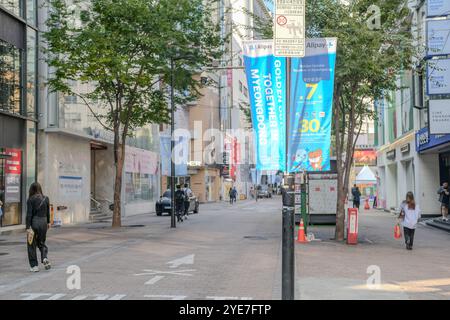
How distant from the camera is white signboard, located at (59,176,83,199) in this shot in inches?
1031

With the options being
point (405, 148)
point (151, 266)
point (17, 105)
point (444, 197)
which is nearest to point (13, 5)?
point (17, 105)

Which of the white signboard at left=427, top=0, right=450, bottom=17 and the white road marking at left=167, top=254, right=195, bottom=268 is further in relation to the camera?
the white signboard at left=427, top=0, right=450, bottom=17

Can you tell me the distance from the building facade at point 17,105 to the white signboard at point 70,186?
230 centimetres

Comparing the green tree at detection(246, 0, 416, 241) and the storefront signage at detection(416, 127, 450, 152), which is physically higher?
the green tree at detection(246, 0, 416, 241)

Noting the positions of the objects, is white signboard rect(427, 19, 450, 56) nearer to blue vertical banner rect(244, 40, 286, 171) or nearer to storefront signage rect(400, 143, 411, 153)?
storefront signage rect(400, 143, 411, 153)

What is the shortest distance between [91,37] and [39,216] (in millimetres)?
10509

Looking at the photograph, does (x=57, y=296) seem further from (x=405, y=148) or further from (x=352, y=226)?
(x=405, y=148)

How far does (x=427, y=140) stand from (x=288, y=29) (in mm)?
21335

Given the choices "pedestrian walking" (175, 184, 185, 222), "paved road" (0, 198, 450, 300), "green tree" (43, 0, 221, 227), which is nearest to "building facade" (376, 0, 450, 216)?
"green tree" (43, 0, 221, 227)

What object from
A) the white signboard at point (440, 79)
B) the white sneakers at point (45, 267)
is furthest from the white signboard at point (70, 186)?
the white signboard at point (440, 79)

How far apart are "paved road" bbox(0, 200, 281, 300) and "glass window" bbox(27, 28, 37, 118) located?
5.45 meters

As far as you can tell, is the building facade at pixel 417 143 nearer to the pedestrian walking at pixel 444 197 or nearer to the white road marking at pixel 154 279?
the pedestrian walking at pixel 444 197
